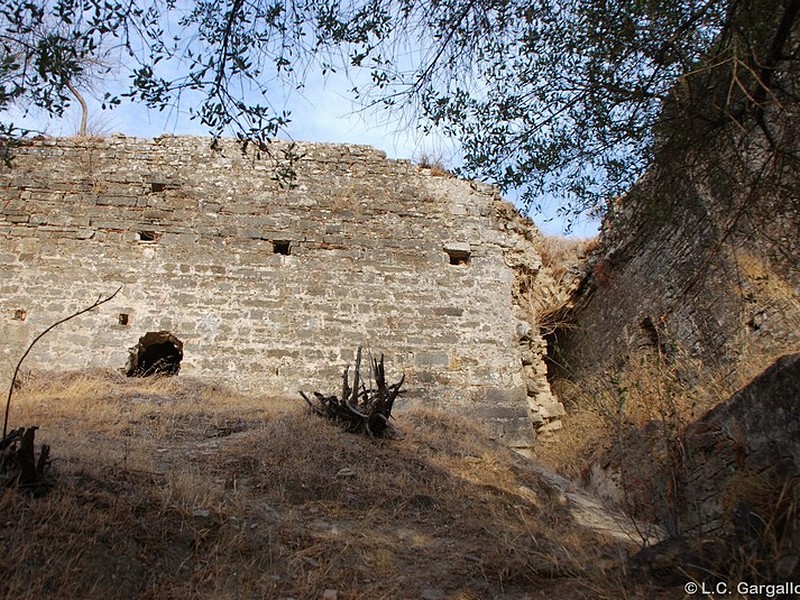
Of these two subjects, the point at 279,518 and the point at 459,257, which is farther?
the point at 459,257

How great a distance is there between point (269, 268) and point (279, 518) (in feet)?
17.7

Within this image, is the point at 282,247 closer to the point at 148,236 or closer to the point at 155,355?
the point at 148,236

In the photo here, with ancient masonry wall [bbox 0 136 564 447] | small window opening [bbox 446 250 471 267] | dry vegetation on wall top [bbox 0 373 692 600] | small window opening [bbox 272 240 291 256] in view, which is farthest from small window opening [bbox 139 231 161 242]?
small window opening [bbox 446 250 471 267]

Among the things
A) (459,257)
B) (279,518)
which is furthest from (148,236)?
(279,518)

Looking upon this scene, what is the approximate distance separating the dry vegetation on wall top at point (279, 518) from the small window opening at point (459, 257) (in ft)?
11.9

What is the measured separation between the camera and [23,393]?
697 cm

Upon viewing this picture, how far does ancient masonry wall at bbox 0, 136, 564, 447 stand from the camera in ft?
27.1

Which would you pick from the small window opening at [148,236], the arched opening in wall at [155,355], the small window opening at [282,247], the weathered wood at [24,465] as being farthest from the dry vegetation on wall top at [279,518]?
the small window opening at [282,247]

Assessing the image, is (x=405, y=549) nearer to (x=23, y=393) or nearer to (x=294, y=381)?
(x=294, y=381)

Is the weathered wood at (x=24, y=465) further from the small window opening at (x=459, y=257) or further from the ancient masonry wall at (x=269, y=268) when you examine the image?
the small window opening at (x=459, y=257)

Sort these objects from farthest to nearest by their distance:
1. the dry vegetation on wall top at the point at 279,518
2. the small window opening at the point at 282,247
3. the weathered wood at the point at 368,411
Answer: the small window opening at the point at 282,247
the weathered wood at the point at 368,411
the dry vegetation on wall top at the point at 279,518

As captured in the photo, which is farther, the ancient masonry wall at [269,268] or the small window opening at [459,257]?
the small window opening at [459,257]

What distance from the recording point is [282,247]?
30.1ft

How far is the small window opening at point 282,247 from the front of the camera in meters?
9.11
